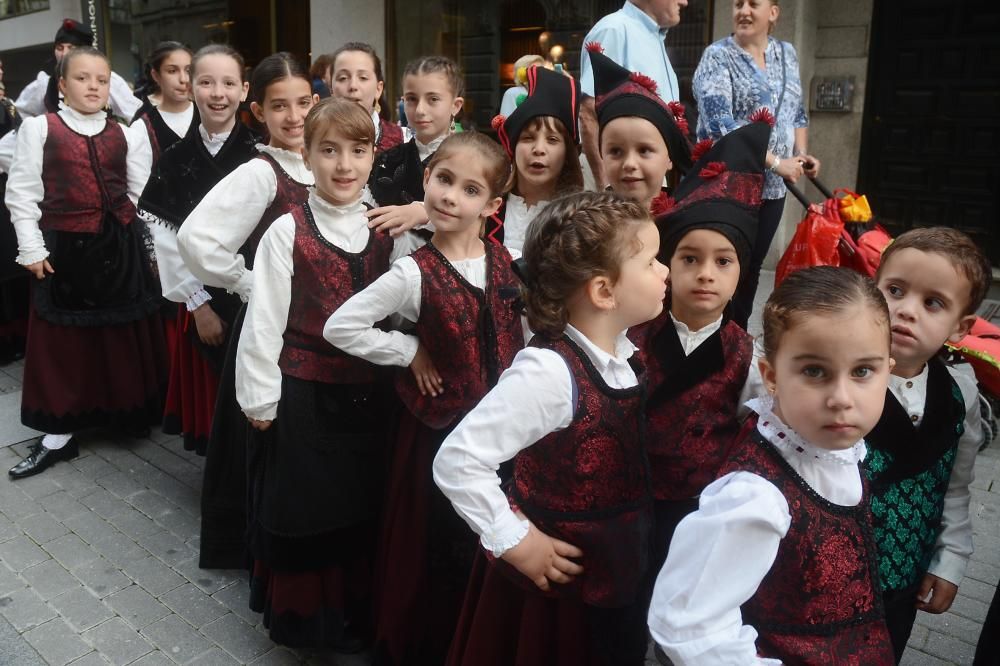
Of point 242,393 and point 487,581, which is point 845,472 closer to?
point 487,581

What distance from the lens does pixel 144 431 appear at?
464cm

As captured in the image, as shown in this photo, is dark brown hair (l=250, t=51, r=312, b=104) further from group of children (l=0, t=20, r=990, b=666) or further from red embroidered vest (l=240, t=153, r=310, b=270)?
red embroidered vest (l=240, t=153, r=310, b=270)

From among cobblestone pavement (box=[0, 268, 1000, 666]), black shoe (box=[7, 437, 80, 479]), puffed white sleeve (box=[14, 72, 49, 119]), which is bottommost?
cobblestone pavement (box=[0, 268, 1000, 666])

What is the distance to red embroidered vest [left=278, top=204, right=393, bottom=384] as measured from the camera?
2.54 m

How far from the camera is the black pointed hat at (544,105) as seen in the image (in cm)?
286

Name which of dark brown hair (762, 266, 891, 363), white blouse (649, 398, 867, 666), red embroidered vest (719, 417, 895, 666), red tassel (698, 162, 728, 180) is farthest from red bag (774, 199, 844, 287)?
white blouse (649, 398, 867, 666)

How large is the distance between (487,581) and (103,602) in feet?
6.00

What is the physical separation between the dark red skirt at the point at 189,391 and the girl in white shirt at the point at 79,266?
0.71m

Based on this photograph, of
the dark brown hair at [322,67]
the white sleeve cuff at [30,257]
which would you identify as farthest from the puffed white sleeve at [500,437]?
the dark brown hair at [322,67]

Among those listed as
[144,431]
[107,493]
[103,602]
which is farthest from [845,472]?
[144,431]

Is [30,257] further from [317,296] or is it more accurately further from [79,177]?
[317,296]

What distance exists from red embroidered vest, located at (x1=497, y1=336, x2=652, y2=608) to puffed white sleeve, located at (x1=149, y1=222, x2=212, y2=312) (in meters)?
1.94

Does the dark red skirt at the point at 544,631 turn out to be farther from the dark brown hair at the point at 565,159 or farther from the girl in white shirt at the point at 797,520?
the dark brown hair at the point at 565,159

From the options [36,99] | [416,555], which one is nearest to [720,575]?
[416,555]
